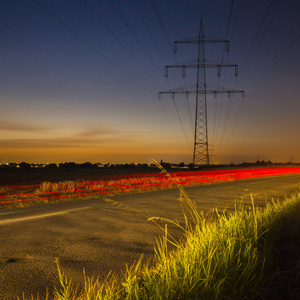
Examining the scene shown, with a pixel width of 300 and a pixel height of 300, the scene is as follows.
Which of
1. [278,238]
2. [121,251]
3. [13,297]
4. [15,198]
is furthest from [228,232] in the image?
[15,198]

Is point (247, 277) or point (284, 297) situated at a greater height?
point (247, 277)

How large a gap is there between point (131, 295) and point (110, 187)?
54.2ft

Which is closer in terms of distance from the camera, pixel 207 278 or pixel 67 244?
pixel 207 278

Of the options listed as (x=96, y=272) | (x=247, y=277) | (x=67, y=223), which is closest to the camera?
(x=247, y=277)

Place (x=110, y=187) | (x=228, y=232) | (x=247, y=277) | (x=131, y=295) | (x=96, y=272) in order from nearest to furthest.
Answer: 1. (x=131, y=295)
2. (x=247, y=277)
3. (x=96, y=272)
4. (x=228, y=232)
5. (x=110, y=187)

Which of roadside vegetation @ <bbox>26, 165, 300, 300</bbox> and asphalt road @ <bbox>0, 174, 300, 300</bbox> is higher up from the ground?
roadside vegetation @ <bbox>26, 165, 300, 300</bbox>

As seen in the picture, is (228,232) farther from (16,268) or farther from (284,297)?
(16,268)

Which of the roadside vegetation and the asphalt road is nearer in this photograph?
the roadside vegetation

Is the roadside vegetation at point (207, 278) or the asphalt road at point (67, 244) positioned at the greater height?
the roadside vegetation at point (207, 278)

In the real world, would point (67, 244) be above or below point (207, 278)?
below

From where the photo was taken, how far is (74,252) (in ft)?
17.5

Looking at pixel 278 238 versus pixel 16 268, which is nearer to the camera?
pixel 16 268

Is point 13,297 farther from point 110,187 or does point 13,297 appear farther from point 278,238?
point 110,187

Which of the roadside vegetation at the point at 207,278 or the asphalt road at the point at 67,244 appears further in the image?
the asphalt road at the point at 67,244
